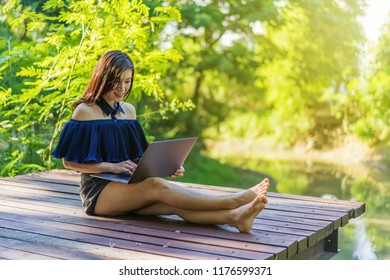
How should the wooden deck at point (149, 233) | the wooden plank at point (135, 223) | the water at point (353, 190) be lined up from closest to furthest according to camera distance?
the wooden deck at point (149, 233)
the wooden plank at point (135, 223)
the water at point (353, 190)

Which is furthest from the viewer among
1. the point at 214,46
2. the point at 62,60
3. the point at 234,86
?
the point at 234,86

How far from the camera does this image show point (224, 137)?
1478cm

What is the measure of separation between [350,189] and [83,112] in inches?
224

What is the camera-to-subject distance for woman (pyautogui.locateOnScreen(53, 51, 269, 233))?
2.99 metres

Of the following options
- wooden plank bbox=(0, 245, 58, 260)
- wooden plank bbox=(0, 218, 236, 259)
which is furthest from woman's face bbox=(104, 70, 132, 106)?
wooden plank bbox=(0, 245, 58, 260)

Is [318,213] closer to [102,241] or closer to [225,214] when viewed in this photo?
[225,214]

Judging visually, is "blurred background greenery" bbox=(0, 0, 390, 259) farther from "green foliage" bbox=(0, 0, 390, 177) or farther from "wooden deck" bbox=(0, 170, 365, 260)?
"wooden deck" bbox=(0, 170, 365, 260)

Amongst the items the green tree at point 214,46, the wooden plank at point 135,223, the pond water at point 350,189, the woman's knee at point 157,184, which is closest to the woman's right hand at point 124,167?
the woman's knee at point 157,184

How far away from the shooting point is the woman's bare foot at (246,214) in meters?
2.89

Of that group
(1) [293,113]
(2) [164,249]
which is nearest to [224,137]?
(1) [293,113]

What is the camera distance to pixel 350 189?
824cm

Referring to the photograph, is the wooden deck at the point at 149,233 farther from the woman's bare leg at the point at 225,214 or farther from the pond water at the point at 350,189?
the pond water at the point at 350,189

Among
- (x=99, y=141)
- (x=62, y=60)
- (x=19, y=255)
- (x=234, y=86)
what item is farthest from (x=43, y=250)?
(x=234, y=86)

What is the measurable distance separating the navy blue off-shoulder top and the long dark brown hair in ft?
0.45
